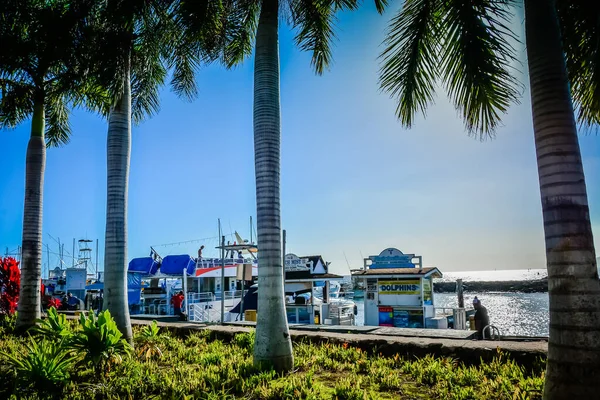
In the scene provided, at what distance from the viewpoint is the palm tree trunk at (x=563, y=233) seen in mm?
3545

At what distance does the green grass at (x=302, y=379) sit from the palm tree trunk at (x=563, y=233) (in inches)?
45.3

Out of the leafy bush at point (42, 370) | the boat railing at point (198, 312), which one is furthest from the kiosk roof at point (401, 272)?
the leafy bush at point (42, 370)

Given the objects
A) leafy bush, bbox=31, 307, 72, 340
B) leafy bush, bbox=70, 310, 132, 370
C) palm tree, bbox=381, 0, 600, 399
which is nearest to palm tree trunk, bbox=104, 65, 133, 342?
leafy bush, bbox=31, 307, 72, 340

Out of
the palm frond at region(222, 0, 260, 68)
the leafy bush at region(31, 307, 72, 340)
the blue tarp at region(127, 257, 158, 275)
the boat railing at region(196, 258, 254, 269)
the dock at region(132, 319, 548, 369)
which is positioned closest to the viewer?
the dock at region(132, 319, 548, 369)

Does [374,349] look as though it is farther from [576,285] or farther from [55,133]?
[55,133]

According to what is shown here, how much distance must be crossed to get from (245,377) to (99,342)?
7.76ft

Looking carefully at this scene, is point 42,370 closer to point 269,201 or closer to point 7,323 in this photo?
point 269,201

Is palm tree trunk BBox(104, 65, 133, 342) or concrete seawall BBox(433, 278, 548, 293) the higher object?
palm tree trunk BBox(104, 65, 133, 342)

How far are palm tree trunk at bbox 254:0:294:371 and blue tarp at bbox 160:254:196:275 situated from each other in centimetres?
2184

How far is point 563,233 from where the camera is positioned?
375 cm

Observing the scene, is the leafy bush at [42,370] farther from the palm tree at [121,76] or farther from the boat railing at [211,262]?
the boat railing at [211,262]

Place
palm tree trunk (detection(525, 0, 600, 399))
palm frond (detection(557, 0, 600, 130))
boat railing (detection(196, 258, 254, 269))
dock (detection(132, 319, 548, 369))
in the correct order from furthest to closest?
1. boat railing (detection(196, 258, 254, 269))
2. dock (detection(132, 319, 548, 369))
3. palm frond (detection(557, 0, 600, 130))
4. palm tree trunk (detection(525, 0, 600, 399))

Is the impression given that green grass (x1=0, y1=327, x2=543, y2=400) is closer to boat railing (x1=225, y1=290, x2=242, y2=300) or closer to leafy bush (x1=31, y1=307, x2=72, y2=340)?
leafy bush (x1=31, y1=307, x2=72, y2=340)

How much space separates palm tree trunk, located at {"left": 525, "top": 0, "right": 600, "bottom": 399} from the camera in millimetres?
3545
